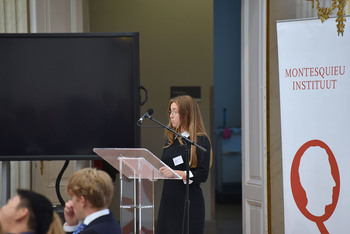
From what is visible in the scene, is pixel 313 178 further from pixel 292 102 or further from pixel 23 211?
pixel 23 211

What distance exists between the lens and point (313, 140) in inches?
185

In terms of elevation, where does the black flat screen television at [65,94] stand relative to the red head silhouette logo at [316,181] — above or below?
above

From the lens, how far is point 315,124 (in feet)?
15.4

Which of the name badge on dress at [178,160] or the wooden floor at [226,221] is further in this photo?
the wooden floor at [226,221]

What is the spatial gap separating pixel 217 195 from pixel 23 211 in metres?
8.47

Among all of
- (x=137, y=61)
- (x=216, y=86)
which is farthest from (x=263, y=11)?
(x=216, y=86)

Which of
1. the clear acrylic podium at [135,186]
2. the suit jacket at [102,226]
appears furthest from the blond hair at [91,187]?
the clear acrylic podium at [135,186]

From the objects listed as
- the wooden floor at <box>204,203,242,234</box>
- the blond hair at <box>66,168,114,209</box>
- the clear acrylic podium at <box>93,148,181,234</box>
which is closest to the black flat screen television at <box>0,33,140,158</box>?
the clear acrylic podium at <box>93,148,181,234</box>

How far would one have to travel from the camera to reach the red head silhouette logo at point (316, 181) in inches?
181

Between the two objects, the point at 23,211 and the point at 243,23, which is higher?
the point at 243,23

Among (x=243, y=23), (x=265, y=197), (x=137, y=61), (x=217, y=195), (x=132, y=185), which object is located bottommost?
(x=217, y=195)

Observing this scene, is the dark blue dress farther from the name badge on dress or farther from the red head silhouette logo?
the red head silhouette logo

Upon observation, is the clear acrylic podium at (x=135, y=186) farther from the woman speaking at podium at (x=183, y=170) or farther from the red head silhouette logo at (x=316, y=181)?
the red head silhouette logo at (x=316, y=181)

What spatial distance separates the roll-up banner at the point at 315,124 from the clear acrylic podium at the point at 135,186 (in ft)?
5.34
